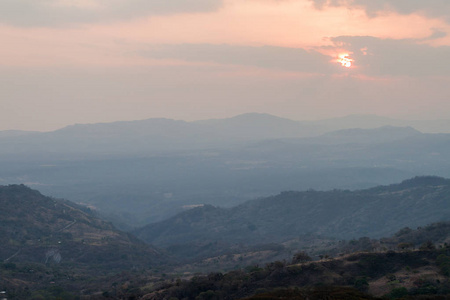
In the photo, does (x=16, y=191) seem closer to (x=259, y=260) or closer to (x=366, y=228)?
(x=259, y=260)

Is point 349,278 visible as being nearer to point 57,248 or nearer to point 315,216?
point 57,248

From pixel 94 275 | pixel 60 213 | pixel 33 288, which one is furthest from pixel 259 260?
pixel 60 213

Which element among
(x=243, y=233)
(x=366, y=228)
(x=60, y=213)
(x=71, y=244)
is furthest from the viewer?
(x=243, y=233)

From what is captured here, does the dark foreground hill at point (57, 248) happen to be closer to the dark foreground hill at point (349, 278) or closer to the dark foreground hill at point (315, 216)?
the dark foreground hill at point (349, 278)

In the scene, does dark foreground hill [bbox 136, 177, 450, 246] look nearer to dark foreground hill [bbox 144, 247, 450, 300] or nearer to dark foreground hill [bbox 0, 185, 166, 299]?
dark foreground hill [bbox 0, 185, 166, 299]

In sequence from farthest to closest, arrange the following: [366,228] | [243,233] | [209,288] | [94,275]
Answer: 1. [243,233]
2. [366,228]
3. [94,275]
4. [209,288]

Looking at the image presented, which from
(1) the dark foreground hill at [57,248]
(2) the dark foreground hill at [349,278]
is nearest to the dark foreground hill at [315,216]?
(1) the dark foreground hill at [57,248]

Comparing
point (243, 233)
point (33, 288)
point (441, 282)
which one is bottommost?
point (243, 233)
